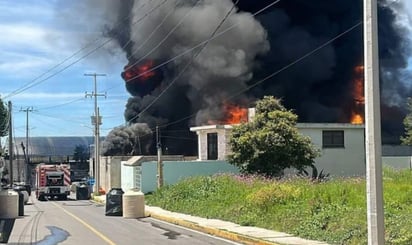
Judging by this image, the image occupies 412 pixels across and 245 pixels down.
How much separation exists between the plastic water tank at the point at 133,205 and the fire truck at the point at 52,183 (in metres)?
26.1

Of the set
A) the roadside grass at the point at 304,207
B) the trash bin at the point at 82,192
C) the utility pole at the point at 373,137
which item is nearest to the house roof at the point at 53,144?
the trash bin at the point at 82,192

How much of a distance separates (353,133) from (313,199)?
2440cm

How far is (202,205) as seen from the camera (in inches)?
1009

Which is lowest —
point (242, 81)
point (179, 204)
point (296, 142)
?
point (179, 204)

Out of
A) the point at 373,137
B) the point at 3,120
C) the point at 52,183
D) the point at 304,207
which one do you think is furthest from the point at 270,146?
the point at 3,120

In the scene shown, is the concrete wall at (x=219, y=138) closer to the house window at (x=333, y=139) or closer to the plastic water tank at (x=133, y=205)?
the house window at (x=333, y=139)

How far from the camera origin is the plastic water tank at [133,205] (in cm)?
2603

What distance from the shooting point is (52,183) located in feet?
169

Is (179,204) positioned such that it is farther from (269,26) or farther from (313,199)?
(269,26)

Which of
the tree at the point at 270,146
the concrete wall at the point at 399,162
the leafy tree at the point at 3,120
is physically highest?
the leafy tree at the point at 3,120

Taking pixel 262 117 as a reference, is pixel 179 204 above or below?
below

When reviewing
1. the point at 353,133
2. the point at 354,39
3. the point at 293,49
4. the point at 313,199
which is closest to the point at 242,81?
the point at 293,49

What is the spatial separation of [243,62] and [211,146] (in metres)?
24.0

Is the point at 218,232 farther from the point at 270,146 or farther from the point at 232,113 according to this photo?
the point at 232,113
